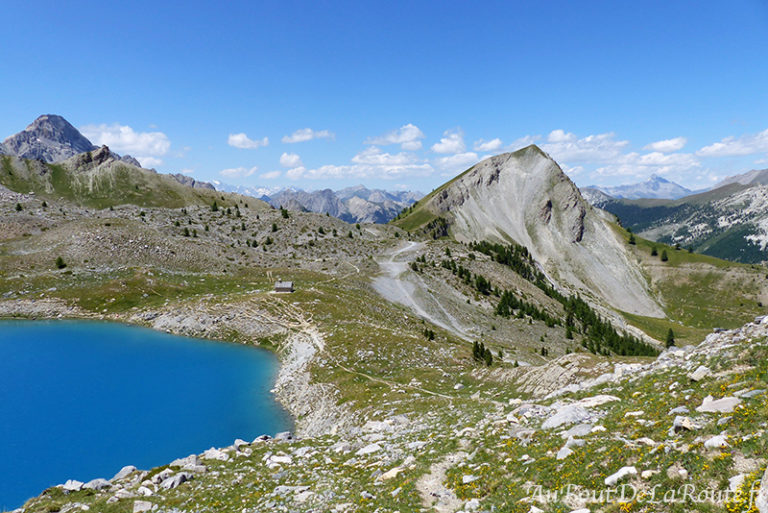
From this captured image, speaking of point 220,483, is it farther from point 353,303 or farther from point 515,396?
point 353,303

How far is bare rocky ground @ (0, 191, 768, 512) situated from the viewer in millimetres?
13570

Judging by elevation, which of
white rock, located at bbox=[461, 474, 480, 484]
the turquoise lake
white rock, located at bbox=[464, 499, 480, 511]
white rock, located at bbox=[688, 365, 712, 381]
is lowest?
the turquoise lake

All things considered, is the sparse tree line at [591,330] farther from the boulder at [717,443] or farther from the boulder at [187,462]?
the boulder at [717,443]

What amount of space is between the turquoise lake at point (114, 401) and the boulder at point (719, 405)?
38.4 metres

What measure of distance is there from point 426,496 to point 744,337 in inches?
910

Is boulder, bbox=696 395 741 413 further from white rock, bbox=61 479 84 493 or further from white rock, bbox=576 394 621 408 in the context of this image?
white rock, bbox=61 479 84 493

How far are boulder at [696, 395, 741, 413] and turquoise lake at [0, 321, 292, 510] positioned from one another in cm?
3840

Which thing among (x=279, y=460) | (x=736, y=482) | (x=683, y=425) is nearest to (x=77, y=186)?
(x=279, y=460)

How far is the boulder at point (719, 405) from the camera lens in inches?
560

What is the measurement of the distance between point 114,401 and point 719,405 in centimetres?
5614

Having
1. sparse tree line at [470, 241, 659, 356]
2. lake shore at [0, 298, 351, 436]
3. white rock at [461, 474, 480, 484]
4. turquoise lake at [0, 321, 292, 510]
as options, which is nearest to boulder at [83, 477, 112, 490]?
turquoise lake at [0, 321, 292, 510]

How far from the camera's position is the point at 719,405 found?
14719 millimetres

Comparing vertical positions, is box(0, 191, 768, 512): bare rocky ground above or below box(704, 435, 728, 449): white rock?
below

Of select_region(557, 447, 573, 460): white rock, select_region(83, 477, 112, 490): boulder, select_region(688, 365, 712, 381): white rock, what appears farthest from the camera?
select_region(83, 477, 112, 490): boulder
